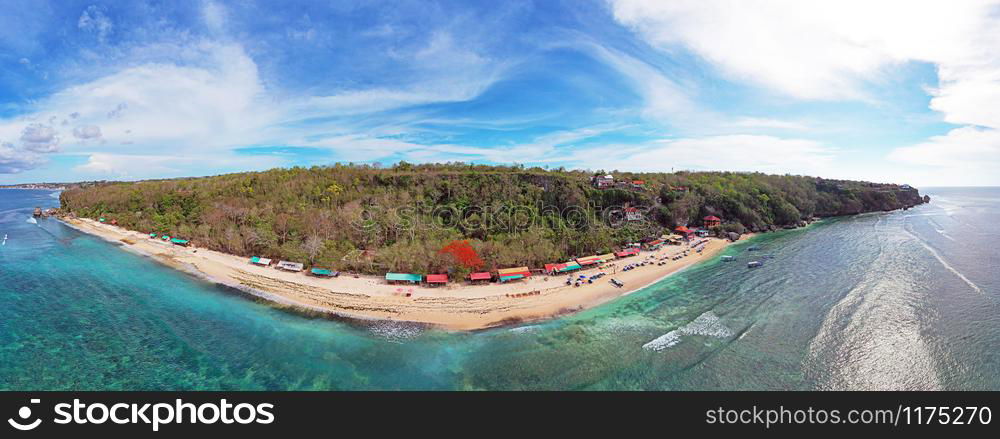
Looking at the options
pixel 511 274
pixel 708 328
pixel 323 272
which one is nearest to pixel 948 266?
pixel 708 328

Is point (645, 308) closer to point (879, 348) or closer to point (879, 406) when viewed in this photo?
point (879, 348)

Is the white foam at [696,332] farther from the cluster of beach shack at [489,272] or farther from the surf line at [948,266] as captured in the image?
the surf line at [948,266]

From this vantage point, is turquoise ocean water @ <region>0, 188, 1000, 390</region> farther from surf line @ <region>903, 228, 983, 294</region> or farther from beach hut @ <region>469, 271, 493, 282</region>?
beach hut @ <region>469, 271, 493, 282</region>

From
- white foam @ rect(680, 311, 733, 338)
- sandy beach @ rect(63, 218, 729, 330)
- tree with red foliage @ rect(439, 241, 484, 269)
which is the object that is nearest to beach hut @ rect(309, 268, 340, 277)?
sandy beach @ rect(63, 218, 729, 330)

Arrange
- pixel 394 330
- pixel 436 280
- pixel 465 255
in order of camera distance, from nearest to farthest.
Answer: pixel 394 330
pixel 436 280
pixel 465 255

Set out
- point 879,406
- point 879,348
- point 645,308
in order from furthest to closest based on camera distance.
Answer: point 645,308, point 879,348, point 879,406

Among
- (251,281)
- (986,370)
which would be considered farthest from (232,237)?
(986,370)

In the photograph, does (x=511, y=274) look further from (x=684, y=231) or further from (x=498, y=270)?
(x=684, y=231)
